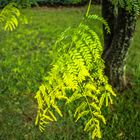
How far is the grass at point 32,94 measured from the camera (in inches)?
181

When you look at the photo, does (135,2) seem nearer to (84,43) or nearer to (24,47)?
(84,43)

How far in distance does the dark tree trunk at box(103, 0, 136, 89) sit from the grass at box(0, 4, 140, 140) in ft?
1.19

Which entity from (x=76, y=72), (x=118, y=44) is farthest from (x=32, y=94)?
(x=76, y=72)

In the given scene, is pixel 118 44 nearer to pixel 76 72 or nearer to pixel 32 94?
pixel 32 94

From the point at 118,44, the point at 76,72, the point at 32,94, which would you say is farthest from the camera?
the point at 32,94

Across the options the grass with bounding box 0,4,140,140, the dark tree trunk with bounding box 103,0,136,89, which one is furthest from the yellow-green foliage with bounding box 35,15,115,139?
the dark tree trunk with bounding box 103,0,136,89

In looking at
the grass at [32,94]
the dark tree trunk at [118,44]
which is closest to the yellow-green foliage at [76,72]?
the grass at [32,94]

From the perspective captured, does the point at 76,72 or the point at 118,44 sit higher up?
the point at 76,72

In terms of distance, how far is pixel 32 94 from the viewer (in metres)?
5.61

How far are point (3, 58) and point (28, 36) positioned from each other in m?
1.75

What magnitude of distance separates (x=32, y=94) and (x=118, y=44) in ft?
5.60

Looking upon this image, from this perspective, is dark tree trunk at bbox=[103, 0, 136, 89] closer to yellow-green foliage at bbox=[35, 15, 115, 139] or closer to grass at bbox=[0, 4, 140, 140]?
grass at bbox=[0, 4, 140, 140]

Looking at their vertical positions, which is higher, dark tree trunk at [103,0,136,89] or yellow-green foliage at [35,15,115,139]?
yellow-green foliage at [35,15,115,139]

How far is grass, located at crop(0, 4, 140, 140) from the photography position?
461cm
